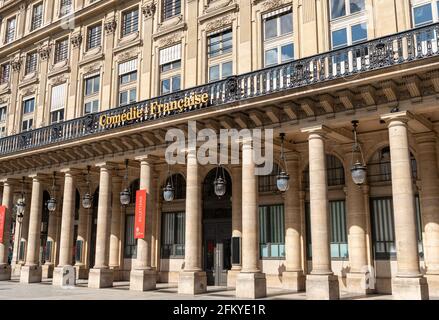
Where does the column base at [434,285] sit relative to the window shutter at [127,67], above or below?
below

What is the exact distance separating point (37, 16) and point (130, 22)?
9528mm

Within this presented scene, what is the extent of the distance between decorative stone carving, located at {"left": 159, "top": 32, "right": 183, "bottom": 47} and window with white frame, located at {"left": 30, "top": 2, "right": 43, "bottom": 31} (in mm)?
11854

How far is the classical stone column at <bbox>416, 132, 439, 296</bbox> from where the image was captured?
16625 mm

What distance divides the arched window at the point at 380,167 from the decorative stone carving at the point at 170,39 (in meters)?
10.8

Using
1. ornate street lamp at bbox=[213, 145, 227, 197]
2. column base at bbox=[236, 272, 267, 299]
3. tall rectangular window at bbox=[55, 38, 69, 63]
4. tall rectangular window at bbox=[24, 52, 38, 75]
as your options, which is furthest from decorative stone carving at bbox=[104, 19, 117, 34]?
column base at bbox=[236, 272, 267, 299]

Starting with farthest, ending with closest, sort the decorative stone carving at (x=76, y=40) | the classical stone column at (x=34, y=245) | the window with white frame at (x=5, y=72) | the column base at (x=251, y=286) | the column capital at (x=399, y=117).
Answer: the window with white frame at (x=5, y=72) < the decorative stone carving at (x=76, y=40) < the classical stone column at (x=34, y=245) < the column base at (x=251, y=286) < the column capital at (x=399, y=117)

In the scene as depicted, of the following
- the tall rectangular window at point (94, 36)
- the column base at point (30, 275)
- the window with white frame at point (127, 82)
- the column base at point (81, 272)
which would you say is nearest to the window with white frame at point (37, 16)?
the tall rectangular window at point (94, 36)

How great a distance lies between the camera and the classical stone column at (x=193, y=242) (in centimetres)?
1872

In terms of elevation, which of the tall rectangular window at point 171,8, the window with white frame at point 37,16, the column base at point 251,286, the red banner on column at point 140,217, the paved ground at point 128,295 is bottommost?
the paved ground at point 128,295

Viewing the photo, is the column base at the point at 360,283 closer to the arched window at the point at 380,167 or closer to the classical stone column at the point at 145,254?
the arched window at the point at 380,167

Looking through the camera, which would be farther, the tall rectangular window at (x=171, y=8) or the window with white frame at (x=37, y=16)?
the window with white frame at (x=37, y=16)

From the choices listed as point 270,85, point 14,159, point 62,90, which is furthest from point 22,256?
point 270,85

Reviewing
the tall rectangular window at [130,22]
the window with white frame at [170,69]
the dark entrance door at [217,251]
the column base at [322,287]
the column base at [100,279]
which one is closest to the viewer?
the column base at [322,287]

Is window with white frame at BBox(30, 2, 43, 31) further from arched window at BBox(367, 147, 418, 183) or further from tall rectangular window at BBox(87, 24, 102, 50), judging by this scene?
arched window at BBox(367, 147, 418, 183)
